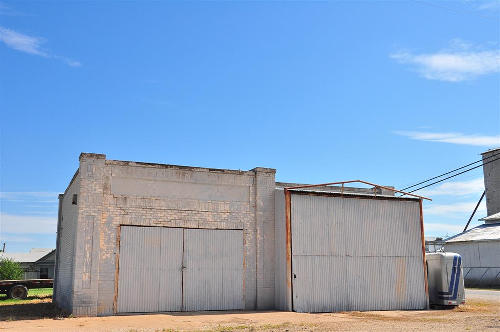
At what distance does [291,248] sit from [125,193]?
6.00 metres

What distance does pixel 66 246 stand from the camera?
19.8 meters

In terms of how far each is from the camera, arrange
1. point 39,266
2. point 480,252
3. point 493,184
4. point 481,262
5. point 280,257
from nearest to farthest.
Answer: point 280,257 → point 481,262 → point 480,252 → point 493,184 → point 39,266

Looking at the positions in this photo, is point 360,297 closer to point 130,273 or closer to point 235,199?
point 235,199

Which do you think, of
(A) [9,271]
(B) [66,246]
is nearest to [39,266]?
(A) [9,271]

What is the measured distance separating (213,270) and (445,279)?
29.8 ft

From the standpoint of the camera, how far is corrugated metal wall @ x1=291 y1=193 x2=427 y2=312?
58.8ft

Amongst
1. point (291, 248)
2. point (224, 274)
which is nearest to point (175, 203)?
point (224, 274)

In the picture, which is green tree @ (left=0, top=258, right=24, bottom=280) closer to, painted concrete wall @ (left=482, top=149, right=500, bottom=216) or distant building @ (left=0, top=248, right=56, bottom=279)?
distant building @ (left=0, top=248, right=56, bottom=279)

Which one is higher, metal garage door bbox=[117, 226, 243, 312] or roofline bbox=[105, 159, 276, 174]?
roofline bbox=[105, 159, 276, 174]

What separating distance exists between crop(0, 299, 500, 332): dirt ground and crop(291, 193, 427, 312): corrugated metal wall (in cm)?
93

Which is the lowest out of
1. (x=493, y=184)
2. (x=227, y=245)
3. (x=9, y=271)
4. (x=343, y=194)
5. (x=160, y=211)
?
(x=9, y=271)

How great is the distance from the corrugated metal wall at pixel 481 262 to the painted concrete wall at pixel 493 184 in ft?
68.8

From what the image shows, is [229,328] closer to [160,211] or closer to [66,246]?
[160,211]

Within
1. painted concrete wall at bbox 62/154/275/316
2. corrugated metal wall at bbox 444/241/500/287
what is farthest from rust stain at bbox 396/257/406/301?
corrugated metal wall at bbox 444/241/500/287
